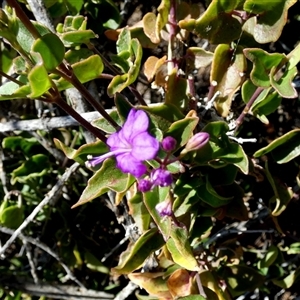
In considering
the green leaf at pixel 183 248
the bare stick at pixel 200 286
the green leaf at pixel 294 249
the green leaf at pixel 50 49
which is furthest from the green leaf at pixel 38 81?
the green leaf at pixel 294 249

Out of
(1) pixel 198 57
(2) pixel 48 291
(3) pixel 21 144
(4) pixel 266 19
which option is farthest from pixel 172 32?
(2) pixel 48 291

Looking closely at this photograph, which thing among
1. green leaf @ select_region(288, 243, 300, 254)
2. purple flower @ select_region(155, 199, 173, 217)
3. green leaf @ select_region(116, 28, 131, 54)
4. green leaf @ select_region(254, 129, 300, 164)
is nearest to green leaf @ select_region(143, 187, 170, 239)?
purple flower @ select_region(155, 199, 173, 217)

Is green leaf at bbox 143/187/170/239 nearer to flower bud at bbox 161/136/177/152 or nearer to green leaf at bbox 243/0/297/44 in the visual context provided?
flower bud at bbox 161/136/177/152

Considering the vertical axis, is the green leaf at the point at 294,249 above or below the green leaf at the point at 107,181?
below

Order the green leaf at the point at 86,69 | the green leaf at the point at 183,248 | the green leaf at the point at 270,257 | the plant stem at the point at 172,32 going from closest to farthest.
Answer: the green leaf at the point at 86,69 → the green leaf at the point at 183,248 → the plant stem at the point at 172,32 → the green leaf at the point at 270,257

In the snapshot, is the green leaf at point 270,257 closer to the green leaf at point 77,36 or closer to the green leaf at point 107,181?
the green leaf at point 107,181

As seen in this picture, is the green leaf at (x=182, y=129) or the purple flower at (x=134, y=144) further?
the green leaf at (x=182, y=129)

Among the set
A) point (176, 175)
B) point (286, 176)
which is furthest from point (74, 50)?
point (286, 176)
